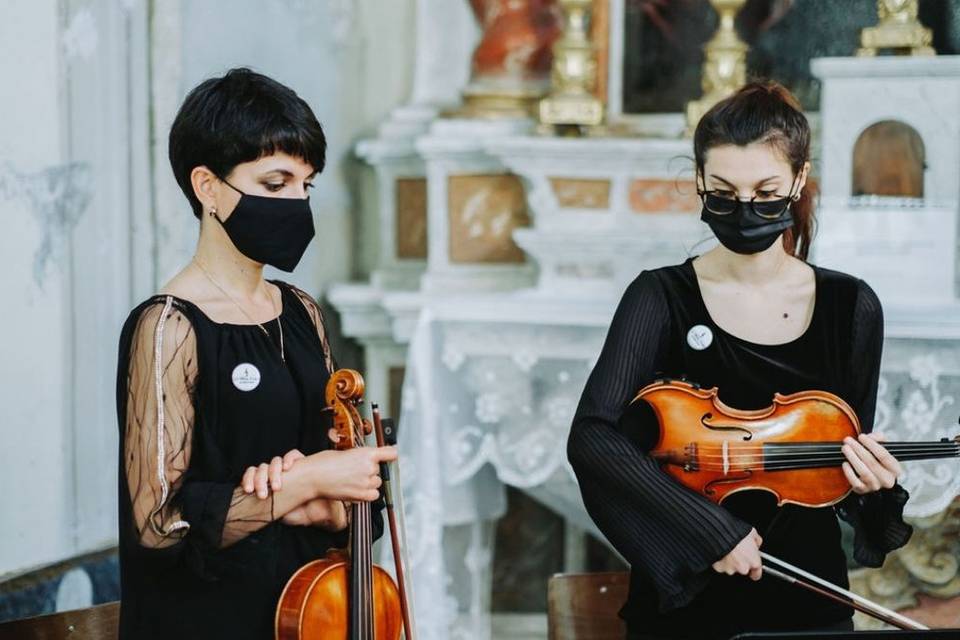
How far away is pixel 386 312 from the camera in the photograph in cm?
468

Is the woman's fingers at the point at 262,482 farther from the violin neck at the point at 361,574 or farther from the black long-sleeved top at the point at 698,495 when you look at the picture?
the black long-sleeved top at the point at 698,495

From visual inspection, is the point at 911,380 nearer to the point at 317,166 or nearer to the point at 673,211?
the point at 673,211

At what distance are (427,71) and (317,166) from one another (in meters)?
2.52

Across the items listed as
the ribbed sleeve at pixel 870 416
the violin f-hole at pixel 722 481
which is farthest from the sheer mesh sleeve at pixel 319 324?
the ribbed sleeve at pixel 870 416

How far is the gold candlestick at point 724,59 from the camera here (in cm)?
420

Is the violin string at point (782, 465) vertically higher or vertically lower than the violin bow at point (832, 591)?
higher

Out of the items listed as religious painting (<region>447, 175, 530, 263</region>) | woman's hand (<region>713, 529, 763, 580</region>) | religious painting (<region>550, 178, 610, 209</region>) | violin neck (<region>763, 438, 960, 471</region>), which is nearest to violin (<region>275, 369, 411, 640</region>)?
→ woman's hand (<region>713, 529, 763, 580</region>)

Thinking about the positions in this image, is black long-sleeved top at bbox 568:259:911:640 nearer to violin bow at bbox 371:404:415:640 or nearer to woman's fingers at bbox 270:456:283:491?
violin bow at bbox 371:404:415:640

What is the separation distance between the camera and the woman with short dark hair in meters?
2.09

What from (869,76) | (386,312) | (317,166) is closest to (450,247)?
(386,312)

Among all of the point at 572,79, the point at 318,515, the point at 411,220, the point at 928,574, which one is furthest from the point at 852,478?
the point at 411,220

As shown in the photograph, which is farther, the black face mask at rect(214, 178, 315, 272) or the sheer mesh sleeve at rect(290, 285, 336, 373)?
the sheer mesh sleeve at rect(290, 285, 336, 373)

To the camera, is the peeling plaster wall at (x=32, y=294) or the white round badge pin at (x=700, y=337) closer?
the white round badge pin at (x=700, y=337)

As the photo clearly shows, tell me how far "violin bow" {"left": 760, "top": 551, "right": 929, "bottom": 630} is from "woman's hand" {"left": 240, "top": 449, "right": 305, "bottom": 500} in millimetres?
786
